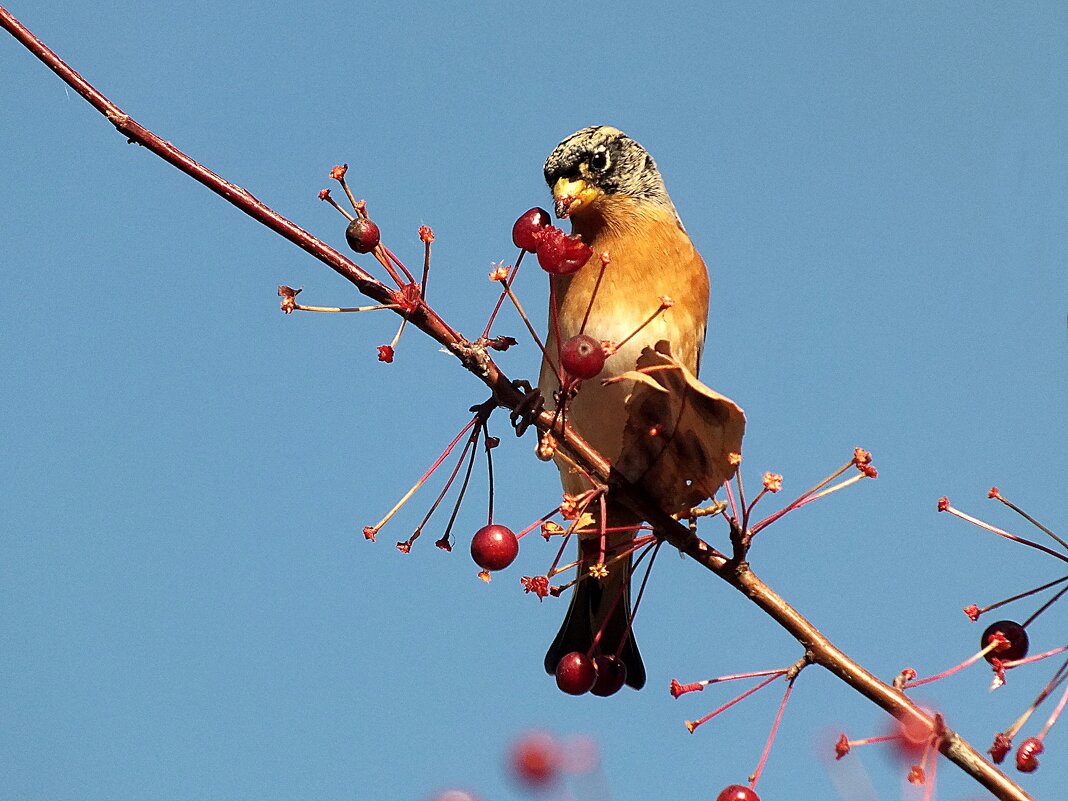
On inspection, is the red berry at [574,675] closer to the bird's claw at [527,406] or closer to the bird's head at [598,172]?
the bird's claw at [527,406]

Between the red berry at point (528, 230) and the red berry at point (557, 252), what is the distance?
1 cm

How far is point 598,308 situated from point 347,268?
2565 millimetres

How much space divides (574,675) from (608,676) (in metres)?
0.27

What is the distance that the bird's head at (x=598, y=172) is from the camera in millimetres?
5527

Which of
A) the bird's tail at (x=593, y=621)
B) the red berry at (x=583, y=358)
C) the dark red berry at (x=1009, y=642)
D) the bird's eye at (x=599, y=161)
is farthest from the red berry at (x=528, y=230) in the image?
the bird's eye at (x=599, y=161)

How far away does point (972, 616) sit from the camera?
275 centimetres

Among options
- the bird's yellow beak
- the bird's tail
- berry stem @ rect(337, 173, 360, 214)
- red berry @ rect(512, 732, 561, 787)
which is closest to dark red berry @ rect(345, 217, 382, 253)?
berry stem @ rect(337, 173, 360, 214)

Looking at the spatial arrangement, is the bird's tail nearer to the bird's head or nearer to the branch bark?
the bird's head

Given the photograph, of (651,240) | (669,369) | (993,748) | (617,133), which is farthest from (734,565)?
(617,133)

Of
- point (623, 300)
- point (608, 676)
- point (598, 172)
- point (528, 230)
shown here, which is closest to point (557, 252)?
point (528, 230)

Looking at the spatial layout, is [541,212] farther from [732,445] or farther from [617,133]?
[617,133]

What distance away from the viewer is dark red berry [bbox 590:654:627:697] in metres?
3.44

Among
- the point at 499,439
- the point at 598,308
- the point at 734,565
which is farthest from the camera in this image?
the point at 598,308

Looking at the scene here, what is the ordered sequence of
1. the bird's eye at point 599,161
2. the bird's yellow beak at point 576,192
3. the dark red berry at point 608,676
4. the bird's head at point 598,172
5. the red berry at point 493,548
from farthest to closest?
the bird's eye at point 599,161
the bird's head at point 598,172
the bird's yellow beak at point 576,192
the dark red berry at point 608,676
the red berry at point 493,548
